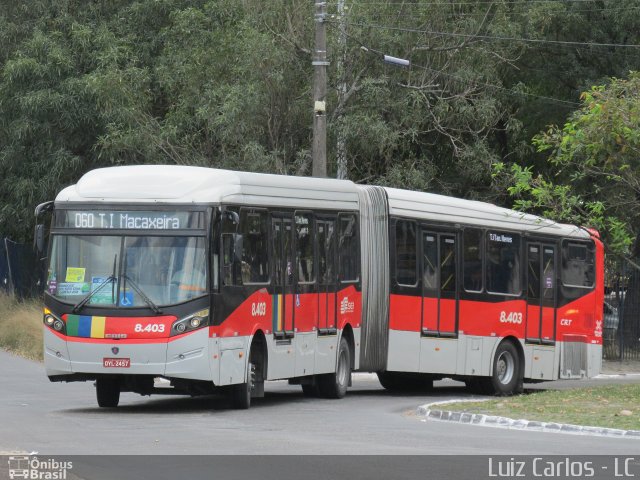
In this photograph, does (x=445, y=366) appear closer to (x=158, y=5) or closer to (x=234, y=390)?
(x=234, y=390)

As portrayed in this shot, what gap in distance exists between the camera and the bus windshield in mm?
17766

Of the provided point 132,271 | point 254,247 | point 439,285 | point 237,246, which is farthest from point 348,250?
point 132,271

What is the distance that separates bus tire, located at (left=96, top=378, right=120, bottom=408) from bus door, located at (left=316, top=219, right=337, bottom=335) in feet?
11.7

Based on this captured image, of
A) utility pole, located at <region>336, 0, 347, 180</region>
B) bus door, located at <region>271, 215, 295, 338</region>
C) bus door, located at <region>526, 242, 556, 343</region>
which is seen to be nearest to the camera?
bus door, located at <region>271, 215, 295, 338</region>

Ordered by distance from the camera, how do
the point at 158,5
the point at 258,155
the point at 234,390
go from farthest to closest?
the point at 158,5 < the point at 258,155 < the point at 234,390

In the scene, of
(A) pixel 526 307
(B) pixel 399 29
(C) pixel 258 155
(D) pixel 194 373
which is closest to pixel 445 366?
(A) pixel 526 307

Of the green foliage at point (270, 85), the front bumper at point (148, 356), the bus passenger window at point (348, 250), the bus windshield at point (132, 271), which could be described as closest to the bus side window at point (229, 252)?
the bus windshield at point (132, 271)

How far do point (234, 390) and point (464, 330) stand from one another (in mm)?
6275

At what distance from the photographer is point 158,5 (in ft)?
120

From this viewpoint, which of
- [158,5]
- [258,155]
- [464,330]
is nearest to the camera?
[464,330]

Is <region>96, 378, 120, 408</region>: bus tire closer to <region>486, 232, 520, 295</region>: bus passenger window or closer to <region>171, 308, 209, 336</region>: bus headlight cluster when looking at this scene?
<region>171, 308, 209, 336</region>: bus headlight cluster

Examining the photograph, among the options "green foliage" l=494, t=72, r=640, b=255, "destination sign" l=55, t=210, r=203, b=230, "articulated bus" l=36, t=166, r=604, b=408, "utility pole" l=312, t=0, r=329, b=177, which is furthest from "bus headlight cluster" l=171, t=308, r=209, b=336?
"utility pole" l=312, t=0, r=329, b=177

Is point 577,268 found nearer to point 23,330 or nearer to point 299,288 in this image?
point 299,288
